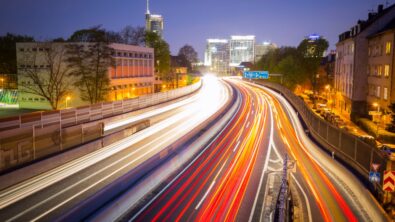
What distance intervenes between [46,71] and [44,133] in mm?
34548

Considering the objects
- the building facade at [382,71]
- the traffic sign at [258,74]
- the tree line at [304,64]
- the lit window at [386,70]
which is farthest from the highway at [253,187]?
the traffic sign at [258,74]

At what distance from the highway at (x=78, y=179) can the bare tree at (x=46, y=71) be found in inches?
805

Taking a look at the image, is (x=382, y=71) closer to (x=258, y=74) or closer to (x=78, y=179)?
(x=78, y=179)

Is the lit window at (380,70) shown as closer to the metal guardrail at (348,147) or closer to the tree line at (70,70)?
the metal guardrail at (348,147)

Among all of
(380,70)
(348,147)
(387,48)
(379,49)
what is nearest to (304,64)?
(379,49)

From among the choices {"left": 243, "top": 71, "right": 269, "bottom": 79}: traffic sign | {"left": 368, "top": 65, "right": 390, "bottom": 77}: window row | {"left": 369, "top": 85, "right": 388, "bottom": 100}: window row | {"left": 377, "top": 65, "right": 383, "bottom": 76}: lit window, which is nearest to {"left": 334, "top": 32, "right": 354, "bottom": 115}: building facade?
{"left": 368, "top": 65, "right": 390, "bottom": 77}: window row

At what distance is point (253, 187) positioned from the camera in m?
22.2

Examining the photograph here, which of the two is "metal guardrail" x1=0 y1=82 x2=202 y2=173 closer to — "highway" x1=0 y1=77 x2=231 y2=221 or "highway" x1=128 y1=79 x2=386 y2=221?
"highway" x1=0 y1=77 x2=231 y2=221

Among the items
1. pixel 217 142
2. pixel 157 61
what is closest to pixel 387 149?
pixel 217 142

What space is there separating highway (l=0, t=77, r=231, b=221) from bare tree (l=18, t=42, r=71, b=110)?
67.1 ft

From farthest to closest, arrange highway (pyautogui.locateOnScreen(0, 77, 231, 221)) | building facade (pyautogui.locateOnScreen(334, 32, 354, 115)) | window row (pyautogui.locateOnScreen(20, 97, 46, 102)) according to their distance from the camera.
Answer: building facade (pyautogui.locateOnScreen(334, 32, 354, 115))
window row (pyautogui.locateOnScreen(20, 97, 46, 102))
highway (pyautogui.locateOnScreen(0, 77, 231, 221))

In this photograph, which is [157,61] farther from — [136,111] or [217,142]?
[217,142]

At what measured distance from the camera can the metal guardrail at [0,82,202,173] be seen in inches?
833

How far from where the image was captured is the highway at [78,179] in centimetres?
1745
